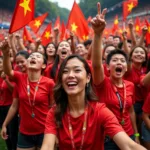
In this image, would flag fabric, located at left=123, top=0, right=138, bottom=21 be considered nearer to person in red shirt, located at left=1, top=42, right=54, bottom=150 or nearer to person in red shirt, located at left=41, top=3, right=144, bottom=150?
person in red shirt, located at left=1, top=42, right=54, bottom=150

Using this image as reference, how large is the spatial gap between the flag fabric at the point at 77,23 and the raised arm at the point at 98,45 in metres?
3.78

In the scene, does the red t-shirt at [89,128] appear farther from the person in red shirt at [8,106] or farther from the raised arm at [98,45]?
the person in red shirt at [8,106]

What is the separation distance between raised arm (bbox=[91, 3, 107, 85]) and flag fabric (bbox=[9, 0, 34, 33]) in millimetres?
1603

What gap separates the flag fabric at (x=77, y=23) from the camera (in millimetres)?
5930

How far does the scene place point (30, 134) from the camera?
284cm

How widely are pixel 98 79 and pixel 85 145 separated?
0.71 m

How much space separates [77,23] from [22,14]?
99.7 inches

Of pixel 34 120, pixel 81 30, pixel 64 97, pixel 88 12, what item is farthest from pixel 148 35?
pixel 88 12

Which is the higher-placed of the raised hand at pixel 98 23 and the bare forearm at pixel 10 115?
the raised hand at pixel 98 23

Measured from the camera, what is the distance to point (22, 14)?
11.9 feet

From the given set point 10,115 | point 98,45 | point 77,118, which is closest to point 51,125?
point 77,118

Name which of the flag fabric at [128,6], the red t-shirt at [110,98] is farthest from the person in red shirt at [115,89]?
the flag fabric at [128,6]

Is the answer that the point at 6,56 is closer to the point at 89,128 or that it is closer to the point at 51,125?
the point at 51,125

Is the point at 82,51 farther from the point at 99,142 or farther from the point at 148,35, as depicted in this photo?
the point at 99,142
